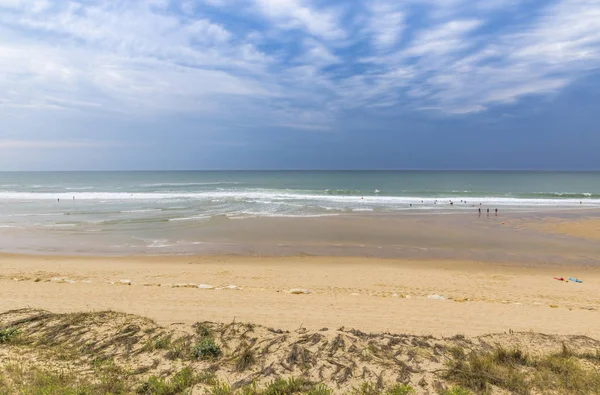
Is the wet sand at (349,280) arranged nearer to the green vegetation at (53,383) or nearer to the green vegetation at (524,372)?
the green vegetation at (524,372)

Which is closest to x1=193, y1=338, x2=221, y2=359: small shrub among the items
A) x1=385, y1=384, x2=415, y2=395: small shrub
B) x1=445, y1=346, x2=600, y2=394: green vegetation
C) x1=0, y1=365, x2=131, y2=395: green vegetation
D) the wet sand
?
x1=0, y1=365, x2=131, y2=395: green vegetation

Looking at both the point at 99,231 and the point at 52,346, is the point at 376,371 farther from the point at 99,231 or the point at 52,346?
the point at 99,231

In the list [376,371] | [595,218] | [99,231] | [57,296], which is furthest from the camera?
[595,218]

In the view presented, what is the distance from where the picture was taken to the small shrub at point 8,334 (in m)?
5.66

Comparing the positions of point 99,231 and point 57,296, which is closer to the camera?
point 57,296

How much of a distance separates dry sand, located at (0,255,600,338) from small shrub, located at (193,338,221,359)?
156cm

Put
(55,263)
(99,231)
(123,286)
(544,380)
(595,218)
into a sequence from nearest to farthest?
1. (544,380)
2. (123,286)
3. (55,263)
4. (99,231)
5. (595,218)

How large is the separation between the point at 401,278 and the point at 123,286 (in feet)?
29.8

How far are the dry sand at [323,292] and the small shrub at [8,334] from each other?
1.51 meters

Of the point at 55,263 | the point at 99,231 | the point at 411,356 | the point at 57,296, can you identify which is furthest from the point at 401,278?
the point at 99,231

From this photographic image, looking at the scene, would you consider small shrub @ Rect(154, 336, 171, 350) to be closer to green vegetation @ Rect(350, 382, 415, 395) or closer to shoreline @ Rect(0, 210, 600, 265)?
green vegetation @ Rect(350, 382, 415, 395)

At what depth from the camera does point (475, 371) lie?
4801mm

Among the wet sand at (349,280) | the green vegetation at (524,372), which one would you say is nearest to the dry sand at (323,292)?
the wet sand at (349,280)

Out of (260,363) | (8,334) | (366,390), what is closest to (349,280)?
(260,363)
